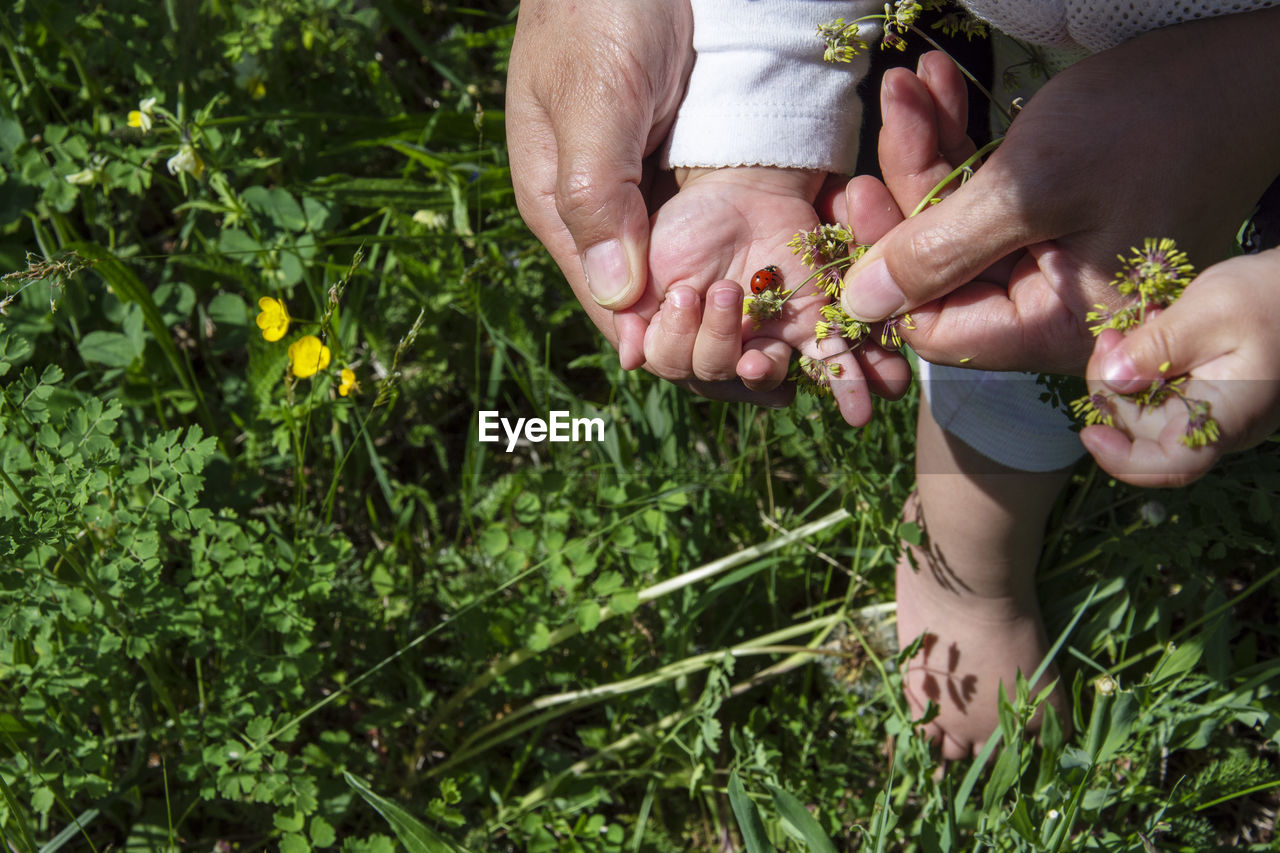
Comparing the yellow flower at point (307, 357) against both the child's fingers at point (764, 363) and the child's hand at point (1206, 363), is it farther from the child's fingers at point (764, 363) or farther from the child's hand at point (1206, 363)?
the child's hand at point (1206, 363)

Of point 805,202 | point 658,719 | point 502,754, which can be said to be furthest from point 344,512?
point 805,202

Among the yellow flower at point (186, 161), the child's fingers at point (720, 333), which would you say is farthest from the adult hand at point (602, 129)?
the yellow flower at point (186, 161)

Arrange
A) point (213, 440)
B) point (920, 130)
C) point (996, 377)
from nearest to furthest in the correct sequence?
point (920, 130) < point (213, 440) < point (996, 377)

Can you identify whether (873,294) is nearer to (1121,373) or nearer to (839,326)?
(839,326)

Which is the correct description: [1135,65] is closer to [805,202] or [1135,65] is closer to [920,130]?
[920,130]

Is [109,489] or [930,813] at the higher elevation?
[109,489]

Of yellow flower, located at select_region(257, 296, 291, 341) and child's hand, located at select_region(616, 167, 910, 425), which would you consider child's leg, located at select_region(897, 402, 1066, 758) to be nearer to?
child's hand, located at select_region(616, 167, 910, 425)

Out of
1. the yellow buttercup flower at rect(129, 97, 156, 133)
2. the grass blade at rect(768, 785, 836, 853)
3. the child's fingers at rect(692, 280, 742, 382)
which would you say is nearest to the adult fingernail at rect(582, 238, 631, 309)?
the child's fingers at rect(692, 280, 742, 382)
